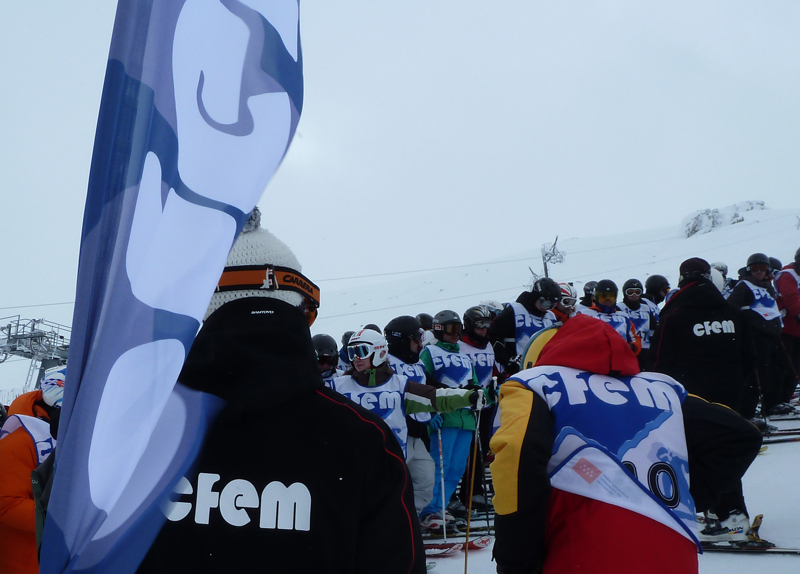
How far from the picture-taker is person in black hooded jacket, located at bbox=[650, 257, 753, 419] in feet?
18.1

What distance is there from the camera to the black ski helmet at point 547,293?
26.2ft

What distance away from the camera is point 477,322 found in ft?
26.2

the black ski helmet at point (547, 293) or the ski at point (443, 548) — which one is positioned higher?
the black ski helmet at point (547, 293)

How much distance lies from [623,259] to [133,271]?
6734 cm

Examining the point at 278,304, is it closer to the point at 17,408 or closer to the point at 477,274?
the point at 17,408

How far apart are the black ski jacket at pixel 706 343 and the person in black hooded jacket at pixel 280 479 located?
4.88 meters

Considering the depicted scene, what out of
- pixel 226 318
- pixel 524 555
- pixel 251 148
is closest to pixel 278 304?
pixel 226 318

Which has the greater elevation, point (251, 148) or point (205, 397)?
point (251, 148)

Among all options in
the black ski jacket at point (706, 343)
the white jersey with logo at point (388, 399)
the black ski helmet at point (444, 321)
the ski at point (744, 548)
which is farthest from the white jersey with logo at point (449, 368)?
the ski at point (744, 548)

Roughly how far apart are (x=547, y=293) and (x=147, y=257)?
7.22 meters

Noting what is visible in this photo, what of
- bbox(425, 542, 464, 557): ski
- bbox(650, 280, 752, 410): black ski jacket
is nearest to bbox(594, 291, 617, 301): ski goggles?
bbox(650, 280, 752, 410): black ski jacket

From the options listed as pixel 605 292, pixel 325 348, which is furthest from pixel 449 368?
pixel 605 292

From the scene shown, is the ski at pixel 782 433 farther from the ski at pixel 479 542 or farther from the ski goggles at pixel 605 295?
the ski at pixel 479 542

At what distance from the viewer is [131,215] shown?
1.16 metres
